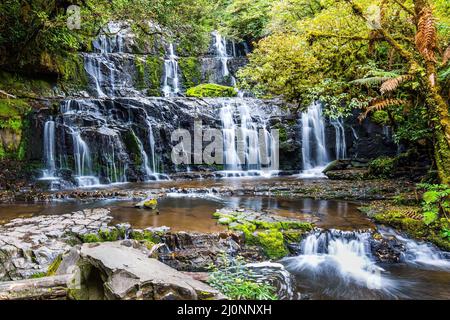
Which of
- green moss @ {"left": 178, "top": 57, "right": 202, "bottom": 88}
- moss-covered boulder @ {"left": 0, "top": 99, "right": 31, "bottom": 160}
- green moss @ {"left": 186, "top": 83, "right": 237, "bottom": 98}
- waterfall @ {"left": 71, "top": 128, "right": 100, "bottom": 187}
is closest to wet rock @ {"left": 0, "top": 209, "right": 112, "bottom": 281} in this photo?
waterfall @ {"left": 71, "top": 128, "right": 100, "bottom": 187}

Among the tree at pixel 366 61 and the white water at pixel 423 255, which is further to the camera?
the tree at pixel 366 61

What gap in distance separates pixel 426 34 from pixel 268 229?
4723 mm

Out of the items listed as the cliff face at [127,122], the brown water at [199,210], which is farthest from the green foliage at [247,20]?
the brown water at [199,210]

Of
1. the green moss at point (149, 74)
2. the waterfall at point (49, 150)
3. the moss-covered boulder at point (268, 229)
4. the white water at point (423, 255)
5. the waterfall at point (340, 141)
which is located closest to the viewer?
the white water at point (423, 255)

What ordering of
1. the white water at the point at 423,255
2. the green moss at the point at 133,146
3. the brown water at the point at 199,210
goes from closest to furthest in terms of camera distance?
the white water at the point at 423,255 → the brown water at the point at 199,210 → the green moss at the point at 133,146

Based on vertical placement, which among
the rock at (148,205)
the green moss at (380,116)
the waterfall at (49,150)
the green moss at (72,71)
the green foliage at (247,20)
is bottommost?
the rock at (148,205)

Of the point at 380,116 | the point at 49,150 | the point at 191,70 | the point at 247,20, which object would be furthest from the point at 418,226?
the point at 247,20

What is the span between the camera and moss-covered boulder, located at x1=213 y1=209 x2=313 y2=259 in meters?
5.91

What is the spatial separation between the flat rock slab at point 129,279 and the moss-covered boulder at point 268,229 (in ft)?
8.18

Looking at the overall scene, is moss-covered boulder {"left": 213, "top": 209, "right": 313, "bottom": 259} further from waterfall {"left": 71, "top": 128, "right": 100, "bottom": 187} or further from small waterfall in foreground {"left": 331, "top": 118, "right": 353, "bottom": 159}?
small waterfall in foreground {"left": 331, "top": 118, "right": 353, "bottom": 159}

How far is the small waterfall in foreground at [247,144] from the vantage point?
15.2 metres

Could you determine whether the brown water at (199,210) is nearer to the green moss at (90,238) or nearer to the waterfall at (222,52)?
the green moss at (90,238)

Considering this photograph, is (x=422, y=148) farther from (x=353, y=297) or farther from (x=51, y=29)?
(x=51, y=29)

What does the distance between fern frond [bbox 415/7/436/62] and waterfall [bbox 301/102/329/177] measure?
29.6ft
